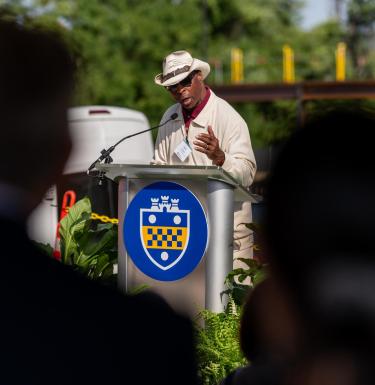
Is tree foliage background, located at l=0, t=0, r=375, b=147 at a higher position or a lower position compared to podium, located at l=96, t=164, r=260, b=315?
higher

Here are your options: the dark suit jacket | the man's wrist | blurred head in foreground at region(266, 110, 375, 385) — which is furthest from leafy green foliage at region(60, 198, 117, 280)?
blurred head in foreground at region(266, 110, 375, 385)

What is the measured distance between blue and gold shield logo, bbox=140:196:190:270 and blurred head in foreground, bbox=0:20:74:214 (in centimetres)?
369

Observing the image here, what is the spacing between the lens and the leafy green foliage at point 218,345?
185 inches

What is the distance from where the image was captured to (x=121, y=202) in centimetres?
571

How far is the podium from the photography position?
551 cm

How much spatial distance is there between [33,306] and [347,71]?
33.4m

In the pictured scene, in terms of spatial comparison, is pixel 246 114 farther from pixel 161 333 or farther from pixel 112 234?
pixel 161 333

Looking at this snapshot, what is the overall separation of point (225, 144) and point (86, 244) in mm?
990

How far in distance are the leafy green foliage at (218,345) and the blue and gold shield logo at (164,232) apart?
0.38 m

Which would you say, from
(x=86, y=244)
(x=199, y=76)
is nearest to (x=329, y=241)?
(x=86, y=244)

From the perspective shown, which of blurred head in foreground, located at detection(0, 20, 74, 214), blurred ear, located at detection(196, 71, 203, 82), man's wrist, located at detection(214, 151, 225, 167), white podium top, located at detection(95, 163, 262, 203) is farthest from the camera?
blurred ear, located at detection(196, 71, 203, 82)

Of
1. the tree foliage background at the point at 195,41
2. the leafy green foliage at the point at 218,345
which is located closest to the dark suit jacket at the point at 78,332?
the leafy green foliage at the point at 218,345

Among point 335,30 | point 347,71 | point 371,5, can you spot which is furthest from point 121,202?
point 371,5

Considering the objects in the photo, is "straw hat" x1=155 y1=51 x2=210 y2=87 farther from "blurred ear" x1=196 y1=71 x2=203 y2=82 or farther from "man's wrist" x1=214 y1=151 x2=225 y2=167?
"man's wrist" x1=214 y1=151 x2=225 y2=167
